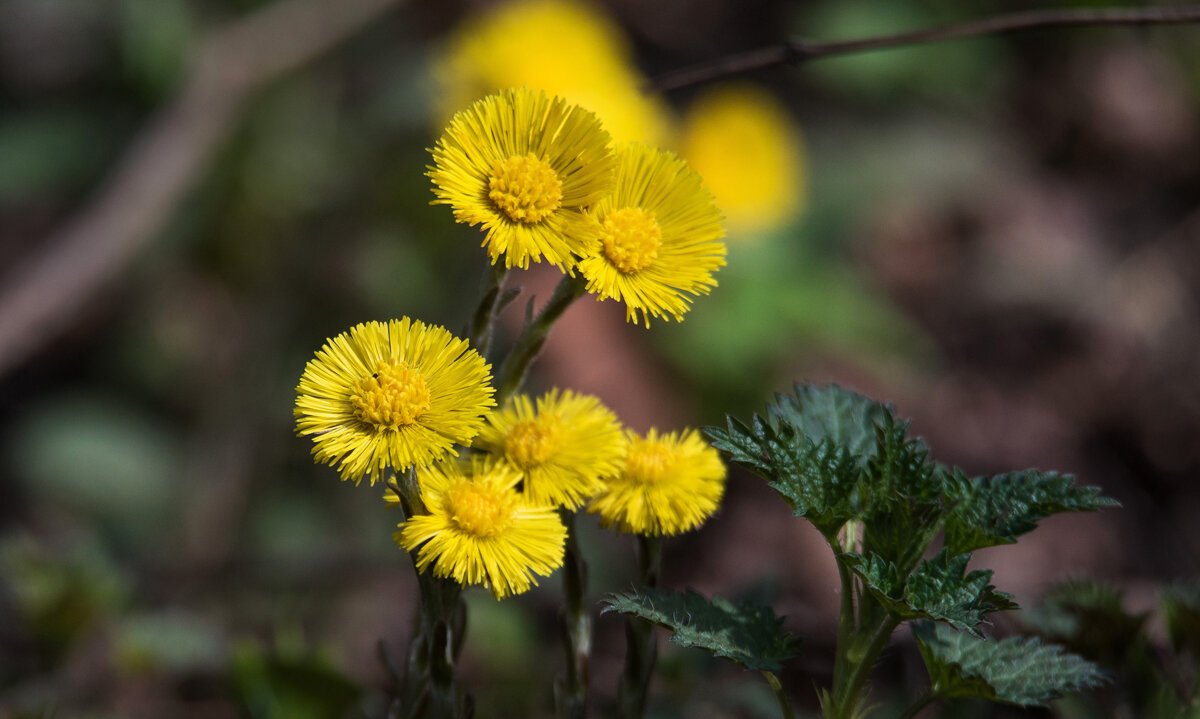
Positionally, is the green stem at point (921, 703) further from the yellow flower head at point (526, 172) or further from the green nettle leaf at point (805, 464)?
the yellow flower head at point (526, 172)

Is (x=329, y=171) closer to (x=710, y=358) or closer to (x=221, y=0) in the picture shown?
(x=221, y=0)

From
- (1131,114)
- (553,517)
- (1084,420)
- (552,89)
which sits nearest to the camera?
(553,517)

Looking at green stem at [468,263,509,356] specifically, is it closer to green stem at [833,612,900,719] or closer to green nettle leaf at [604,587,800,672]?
green nettle leaf at [604,587,800,672]

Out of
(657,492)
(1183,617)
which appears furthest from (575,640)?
(1183,617)

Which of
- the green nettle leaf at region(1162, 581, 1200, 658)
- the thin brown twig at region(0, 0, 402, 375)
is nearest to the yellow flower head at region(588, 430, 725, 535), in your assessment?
the green nettle leaf at region(1162, 581, 1200, 658)

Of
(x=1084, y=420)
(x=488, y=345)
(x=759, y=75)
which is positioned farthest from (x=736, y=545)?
(x=759, y=75)

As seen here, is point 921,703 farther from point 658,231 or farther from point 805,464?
point 658,231
